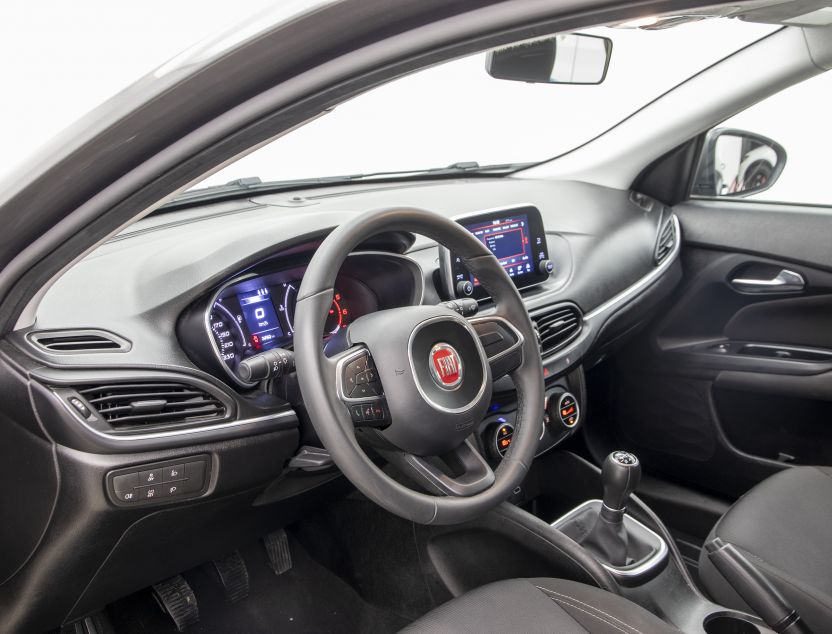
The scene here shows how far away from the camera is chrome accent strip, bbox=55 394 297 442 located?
1.22 metres

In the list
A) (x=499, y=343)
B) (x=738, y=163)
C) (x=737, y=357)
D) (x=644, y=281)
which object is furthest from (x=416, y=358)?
(x=738, y=163)

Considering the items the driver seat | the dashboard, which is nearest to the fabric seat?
the driver seat

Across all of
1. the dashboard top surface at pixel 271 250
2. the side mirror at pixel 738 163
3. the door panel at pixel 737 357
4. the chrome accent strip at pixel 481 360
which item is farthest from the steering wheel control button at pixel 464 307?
the side mirror at pixel 738 163

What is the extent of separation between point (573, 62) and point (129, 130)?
51.7 inches

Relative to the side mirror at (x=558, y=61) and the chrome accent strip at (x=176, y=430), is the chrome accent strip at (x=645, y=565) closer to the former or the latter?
the chrome accent strip at (x=176, y=430)

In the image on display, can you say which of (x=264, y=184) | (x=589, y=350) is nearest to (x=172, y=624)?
(x=264, y=184)

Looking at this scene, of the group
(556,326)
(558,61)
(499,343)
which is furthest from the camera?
(556,326)

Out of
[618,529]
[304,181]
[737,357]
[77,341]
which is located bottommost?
[618,529]

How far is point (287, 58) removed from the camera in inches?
28.4

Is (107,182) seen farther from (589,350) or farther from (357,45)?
(589,350)

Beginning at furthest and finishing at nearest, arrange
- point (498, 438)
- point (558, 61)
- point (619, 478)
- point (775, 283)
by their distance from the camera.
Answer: point (775, 283) < point (498, 438) < point (619, 478) < point (558, 61)

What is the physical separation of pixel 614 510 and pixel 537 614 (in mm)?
618

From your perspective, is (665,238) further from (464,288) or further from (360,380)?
(360,380)

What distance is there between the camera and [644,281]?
2381 millimetres
